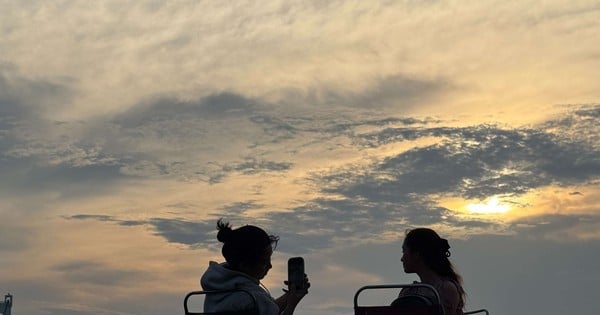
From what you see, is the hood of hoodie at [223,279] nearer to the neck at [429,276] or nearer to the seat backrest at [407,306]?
the seat backrest at [407,306]

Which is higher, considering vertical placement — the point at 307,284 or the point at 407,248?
the point at 407,248

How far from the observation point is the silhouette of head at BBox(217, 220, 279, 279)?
713 cm

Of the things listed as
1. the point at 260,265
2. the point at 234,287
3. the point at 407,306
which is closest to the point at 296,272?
the point at 260,265

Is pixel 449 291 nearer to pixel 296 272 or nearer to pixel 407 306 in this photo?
pixel 407 306

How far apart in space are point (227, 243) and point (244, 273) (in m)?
0.25

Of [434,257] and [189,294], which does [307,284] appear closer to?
[189,294]

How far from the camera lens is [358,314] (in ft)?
25.9

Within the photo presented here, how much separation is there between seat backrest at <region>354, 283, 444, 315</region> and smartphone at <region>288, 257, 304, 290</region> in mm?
682

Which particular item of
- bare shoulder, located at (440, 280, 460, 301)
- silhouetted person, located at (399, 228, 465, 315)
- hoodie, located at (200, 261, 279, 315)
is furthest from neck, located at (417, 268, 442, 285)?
hoodie, located at (200, 261, 279, 315)

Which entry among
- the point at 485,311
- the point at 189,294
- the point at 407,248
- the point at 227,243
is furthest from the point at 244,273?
the point at 485,311

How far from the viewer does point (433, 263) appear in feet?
28.4

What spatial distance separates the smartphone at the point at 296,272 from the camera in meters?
7.29

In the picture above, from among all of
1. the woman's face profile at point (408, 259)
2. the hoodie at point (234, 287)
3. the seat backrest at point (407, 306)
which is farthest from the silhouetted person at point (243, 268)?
the woman's face profile at point (408, 259)

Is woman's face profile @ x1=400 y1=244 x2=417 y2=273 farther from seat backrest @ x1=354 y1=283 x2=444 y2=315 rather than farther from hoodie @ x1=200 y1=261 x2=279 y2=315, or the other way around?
hoodie @ x1=200 y1=261 x2=279 y2=315
